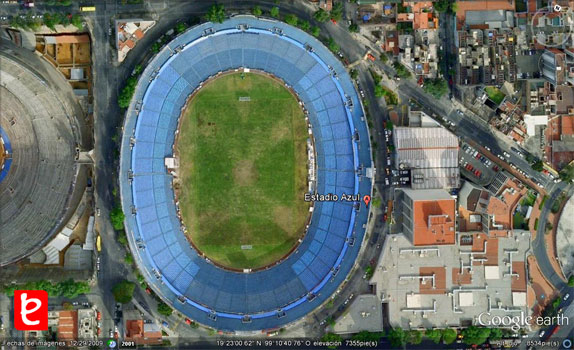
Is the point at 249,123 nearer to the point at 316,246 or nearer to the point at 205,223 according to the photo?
the point at 205,223

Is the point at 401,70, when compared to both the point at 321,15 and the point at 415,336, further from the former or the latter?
the point at 415,336

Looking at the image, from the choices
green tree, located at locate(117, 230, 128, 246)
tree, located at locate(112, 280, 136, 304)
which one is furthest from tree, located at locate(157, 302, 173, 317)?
green tree, located at locate(117, 230, 128, 246)

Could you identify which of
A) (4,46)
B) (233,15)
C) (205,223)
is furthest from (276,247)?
(4,46)

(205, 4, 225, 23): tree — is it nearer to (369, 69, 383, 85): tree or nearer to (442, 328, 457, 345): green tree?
(369, 69, 383, 85): tree

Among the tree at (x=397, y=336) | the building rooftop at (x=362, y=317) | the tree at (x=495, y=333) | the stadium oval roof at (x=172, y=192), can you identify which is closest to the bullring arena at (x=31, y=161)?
the stadium oval roof at (x=172, y=192)

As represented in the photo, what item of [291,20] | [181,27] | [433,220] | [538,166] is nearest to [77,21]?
[181,27]

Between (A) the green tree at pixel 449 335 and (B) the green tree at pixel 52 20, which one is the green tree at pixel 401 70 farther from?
(B) the green tree at pixel 52 20

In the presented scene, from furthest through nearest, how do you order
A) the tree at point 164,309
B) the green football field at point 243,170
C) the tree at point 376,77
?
the tree at point 376,77 → the green football field at point 243,170 → the tree at point 164,309
